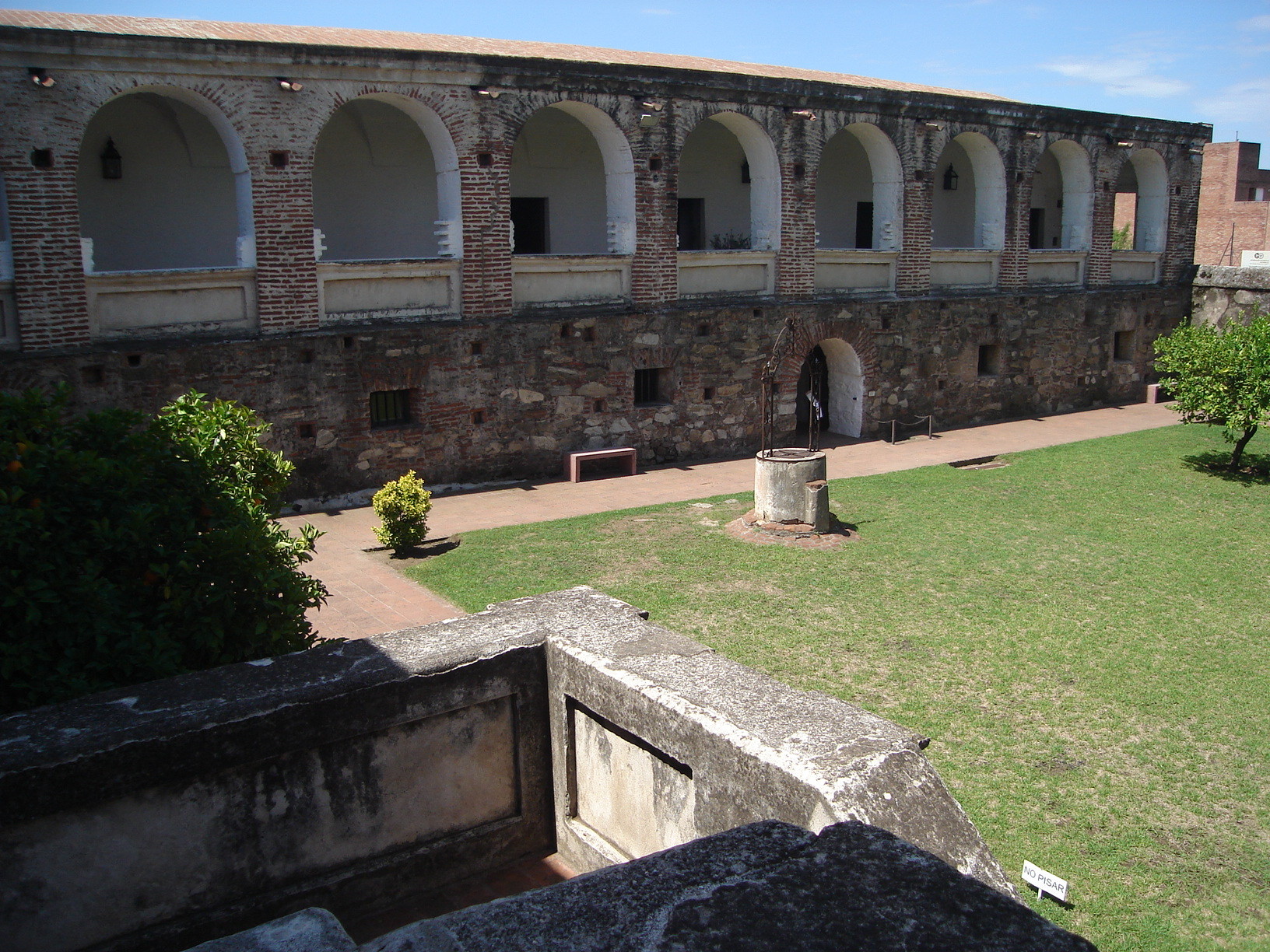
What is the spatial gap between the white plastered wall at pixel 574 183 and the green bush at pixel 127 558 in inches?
426

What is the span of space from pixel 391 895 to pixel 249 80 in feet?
35.8

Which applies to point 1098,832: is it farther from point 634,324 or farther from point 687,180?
point 687,180

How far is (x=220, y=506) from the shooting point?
491cm

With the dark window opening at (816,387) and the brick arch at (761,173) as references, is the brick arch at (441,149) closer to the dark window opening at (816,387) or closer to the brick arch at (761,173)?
the brick arch at (761,173)

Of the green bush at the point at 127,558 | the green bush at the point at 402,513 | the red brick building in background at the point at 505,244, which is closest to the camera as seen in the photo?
the green bush at the point at 127,558

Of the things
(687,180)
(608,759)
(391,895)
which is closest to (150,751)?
(391,895)

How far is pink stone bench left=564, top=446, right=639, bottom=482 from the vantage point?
14.9m

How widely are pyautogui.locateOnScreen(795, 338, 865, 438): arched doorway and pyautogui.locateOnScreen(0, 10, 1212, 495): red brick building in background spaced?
6 centimetres

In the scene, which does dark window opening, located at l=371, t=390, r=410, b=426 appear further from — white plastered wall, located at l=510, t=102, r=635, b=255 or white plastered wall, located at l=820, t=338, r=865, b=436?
white plastered wall, located at l=820, t=338, r=865, b=436

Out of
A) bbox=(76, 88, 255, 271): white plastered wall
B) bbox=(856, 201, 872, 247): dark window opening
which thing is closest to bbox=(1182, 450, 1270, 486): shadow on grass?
bbox=(856, 201, 872, 247): dark window opening

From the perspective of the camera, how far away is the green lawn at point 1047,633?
5617 mm

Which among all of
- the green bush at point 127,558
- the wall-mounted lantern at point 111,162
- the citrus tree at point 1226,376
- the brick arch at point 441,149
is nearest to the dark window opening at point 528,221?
the brick arch at point 441,149

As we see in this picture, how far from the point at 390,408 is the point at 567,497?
267cm

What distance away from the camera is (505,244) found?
14172 mm
